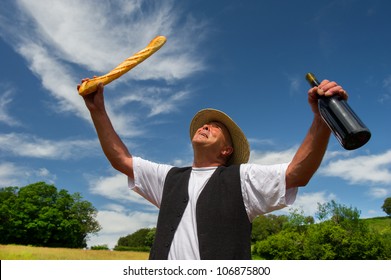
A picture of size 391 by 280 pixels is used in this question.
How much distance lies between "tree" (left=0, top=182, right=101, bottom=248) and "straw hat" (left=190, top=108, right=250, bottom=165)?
5710 cm

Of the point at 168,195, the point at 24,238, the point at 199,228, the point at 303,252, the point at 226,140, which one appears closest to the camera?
the point at 199,228

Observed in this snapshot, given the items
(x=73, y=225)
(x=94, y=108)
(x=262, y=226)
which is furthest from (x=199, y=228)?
(x=262, y=226)

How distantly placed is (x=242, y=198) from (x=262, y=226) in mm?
82861

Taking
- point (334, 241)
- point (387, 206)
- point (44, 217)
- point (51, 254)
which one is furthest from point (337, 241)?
point (387, 206)

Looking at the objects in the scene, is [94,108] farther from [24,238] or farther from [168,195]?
[24,238]

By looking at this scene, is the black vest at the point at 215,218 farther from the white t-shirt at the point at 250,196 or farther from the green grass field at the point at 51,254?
the green grass field at the point at 51,254

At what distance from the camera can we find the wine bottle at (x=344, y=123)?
8.34ft

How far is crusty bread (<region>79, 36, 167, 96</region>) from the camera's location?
360 cm

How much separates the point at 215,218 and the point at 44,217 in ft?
190

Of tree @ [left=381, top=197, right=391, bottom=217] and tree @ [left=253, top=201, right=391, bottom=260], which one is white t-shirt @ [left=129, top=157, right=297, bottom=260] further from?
tree @ [left=381, top=197, right=391, bottom=217]

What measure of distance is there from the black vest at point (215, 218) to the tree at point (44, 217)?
57511 millimetres

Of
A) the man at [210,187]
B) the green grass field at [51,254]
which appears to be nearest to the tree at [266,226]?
the green grass field at [51,254]

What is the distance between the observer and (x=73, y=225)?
5944cm

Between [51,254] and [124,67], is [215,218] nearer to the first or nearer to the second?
[124,67]
